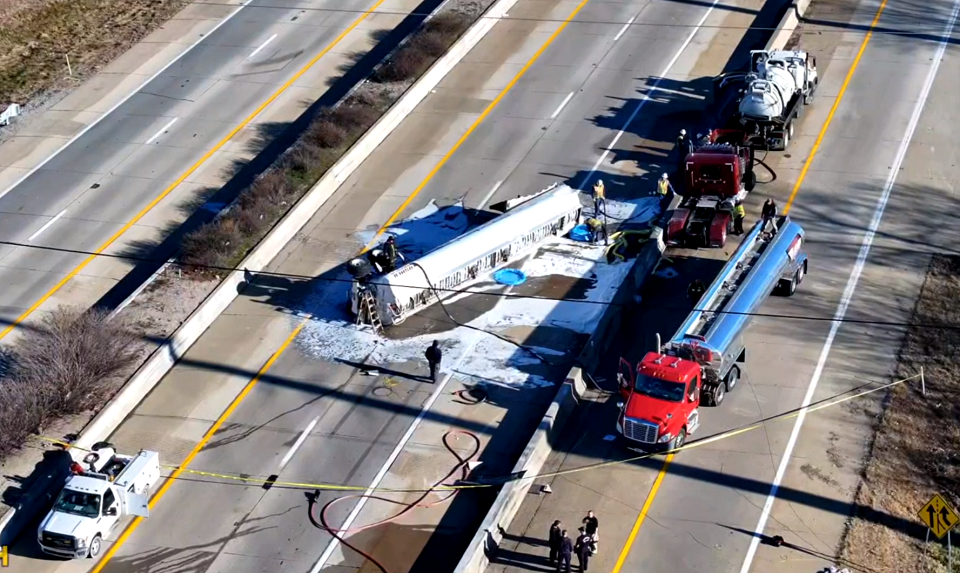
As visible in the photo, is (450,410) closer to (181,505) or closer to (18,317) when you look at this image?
(181,505)

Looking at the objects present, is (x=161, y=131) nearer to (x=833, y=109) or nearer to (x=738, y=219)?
(x=738, y=219)

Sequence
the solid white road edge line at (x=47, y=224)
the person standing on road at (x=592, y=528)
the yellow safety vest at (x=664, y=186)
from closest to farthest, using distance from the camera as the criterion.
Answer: the person standing on road at (x=592, y=528) < the yellow safety vest at (x=664, y=186) < the solid white road edge line at (x=47, y=224)

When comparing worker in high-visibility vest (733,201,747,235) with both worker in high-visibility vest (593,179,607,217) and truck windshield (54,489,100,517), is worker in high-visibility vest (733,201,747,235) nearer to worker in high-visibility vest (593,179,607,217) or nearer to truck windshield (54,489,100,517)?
worker in high-visibility vest (593,179,607,217)

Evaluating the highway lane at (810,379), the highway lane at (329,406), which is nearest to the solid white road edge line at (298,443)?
the highway lane at (329,406)

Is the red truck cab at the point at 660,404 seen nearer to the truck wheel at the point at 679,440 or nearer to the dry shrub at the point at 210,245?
the truck wheel at the point at 679,440

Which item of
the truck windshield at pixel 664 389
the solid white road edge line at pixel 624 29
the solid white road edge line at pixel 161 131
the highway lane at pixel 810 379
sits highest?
the solid white road edge line at pixel 624 29

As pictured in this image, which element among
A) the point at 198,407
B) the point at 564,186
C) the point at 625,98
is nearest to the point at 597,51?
the point at 625,98

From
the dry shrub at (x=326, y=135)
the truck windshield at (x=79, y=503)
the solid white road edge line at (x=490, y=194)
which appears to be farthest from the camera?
the dry shrub at (x=326, y=135)

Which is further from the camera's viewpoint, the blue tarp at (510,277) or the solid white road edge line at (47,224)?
the solid white road edge line at (47,224)
